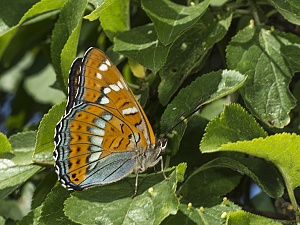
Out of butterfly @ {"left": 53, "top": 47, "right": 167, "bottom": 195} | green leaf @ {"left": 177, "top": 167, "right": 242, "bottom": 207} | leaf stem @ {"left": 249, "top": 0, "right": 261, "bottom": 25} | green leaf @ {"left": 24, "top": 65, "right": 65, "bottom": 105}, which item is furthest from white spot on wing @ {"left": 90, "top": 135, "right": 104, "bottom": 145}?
green leaf @ {"left": 24, "top": 65, "right": 65, "bottom": 105}

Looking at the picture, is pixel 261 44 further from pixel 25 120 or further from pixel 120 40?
pixel 25 120

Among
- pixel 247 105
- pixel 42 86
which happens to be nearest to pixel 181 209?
pixel 247 105

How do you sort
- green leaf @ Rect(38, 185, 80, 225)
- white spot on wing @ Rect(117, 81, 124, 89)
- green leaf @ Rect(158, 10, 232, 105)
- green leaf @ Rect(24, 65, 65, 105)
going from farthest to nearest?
1. green leaf @ Rect(24, 65, 65, 105)
2. green leaf @ Rect(158, 10, 232, 105)
3. white spot on wing @ Rect(117, 81, 124, 89)
4. green leaf @ Rect(38, 185, 80, 225)

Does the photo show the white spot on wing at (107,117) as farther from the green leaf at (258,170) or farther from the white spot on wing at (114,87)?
the green leaf at (258,170)

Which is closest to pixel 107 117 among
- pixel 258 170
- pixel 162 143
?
pixel 162 143

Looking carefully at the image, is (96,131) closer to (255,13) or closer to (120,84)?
(120,84)

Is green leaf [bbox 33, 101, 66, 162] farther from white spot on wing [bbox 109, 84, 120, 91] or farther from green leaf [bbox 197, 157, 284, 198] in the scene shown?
green leaf [bbox 197, 157, 284, 198]
